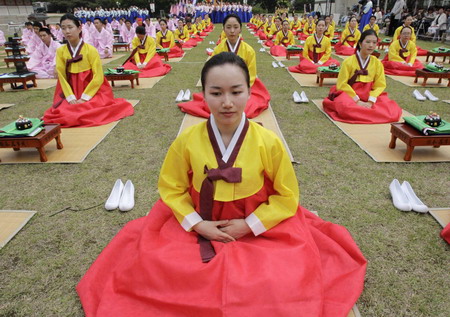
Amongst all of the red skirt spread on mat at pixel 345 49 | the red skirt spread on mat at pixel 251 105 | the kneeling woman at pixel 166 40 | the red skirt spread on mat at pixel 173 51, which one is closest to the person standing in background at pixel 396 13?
the red skirt spread on mat at pixel 345 49

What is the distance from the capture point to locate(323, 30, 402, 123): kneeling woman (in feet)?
16.9

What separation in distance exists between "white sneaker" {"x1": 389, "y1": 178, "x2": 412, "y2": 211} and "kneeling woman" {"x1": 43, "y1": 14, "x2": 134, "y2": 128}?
4.15 m

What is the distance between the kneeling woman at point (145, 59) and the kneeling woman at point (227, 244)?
7.45 meters

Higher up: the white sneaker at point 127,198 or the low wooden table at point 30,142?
the low wooden table at point 30,142

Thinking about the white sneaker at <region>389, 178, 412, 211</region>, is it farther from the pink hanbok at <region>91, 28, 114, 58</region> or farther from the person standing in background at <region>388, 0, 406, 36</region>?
the person standing in background at <region>388, 0, 406, 36</region>

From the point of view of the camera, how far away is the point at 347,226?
2.81 meters

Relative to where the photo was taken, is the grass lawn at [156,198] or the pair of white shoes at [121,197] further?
the pair of white shoes at [121,197]

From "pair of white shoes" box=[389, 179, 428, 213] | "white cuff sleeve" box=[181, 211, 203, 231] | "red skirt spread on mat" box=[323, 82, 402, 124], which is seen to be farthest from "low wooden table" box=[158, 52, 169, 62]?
"white cuff sleeve" box=[181, 211, 203, 231]

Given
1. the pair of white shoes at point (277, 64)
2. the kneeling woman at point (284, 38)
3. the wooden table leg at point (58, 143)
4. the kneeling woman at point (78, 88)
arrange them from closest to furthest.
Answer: the wooden table leg at point (58, 143)
the kneeling woman at point (78, 88)
the pair of white shoes at point (277, 64)
the kneeling woman at point (284, 38)

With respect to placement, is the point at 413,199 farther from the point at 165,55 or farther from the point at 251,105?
the point at 165,55

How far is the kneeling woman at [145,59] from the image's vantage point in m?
8.74

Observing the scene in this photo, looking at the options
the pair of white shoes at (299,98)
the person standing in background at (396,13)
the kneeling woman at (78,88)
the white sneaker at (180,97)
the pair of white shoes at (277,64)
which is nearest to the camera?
the kneeling woman at (78,88)

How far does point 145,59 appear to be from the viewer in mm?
9086

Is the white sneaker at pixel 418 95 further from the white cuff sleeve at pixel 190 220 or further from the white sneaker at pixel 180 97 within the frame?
the white cuff sleeve at pixel 190 220
